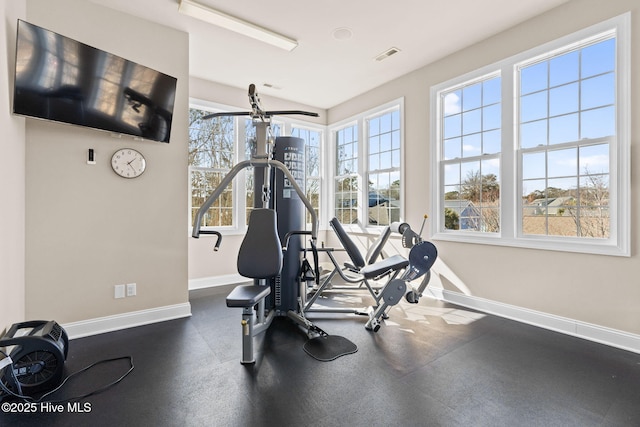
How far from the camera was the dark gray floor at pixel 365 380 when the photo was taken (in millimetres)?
1693

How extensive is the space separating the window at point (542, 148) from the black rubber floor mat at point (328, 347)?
2.08 meters

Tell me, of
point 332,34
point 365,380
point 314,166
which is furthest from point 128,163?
point 314,166

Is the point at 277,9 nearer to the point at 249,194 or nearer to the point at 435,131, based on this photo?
the point at 435,131

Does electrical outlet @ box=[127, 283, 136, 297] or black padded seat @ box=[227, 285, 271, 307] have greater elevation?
black padded seat @ box=[227, 285, 271, 307]

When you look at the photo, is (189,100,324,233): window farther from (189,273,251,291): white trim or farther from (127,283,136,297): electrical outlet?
(127,283,136,297): electrical outlet

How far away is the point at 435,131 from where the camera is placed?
4.00 metres

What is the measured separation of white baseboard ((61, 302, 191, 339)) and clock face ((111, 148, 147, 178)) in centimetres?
143

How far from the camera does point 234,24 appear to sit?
3.10m

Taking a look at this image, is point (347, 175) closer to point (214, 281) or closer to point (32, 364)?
point (214, 281)

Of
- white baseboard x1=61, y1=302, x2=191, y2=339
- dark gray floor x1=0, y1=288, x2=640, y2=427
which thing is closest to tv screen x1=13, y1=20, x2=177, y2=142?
white baseboard x1=61, y1=302, x2=191, y2=339

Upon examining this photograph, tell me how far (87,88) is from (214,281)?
3.04 m

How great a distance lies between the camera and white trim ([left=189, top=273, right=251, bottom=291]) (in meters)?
4.49

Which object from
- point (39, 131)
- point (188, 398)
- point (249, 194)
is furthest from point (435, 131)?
point (39, 131)

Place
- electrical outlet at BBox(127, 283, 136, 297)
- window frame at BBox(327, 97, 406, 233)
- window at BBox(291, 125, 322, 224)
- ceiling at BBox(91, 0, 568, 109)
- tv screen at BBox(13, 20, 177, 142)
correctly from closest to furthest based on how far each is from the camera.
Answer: tv screen at BBox(13, 20, 177, 142) < ceiling at BBox(91, 0, 568, 109) < electrical outlet at BBox(127, 283, 136, 297) < window frame at BBox(327, 97, 406, 233) < window at BBox(291, 125, 322, 224)
